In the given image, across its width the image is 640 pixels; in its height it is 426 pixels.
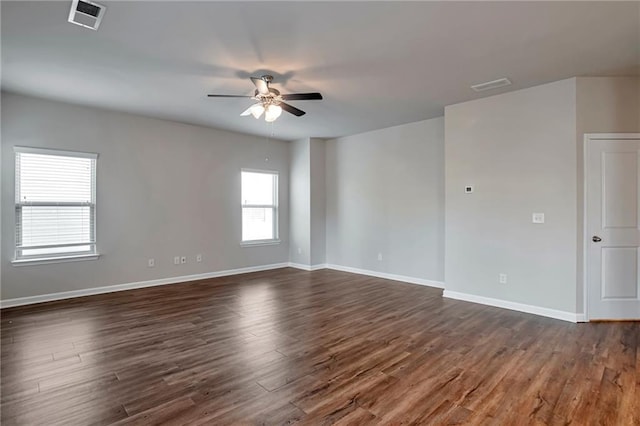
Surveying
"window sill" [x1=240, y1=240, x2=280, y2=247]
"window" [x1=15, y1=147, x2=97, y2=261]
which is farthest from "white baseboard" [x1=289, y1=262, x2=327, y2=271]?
"window" [x1=15, y1=147, x2=97, y2=261]

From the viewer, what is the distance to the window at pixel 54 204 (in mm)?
4520

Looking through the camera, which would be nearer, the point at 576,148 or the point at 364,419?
the point at 364,419

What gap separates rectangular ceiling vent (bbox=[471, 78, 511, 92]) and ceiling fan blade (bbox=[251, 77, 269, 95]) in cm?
255

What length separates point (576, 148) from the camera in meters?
3.86

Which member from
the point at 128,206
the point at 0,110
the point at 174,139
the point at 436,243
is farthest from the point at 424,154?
the point at 0,110

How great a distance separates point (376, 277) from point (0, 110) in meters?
6.25

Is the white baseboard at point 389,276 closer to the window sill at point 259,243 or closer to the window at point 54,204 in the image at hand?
the window sill at point 259,243

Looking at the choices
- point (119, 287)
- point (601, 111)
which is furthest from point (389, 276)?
point (119, 287)

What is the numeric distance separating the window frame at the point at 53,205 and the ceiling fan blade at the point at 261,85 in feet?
10.6

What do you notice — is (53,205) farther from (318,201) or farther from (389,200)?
(389,200)

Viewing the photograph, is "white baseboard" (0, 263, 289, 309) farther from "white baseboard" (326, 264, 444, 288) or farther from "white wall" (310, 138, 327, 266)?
"white baseboard" (326, 264, 444, 288)

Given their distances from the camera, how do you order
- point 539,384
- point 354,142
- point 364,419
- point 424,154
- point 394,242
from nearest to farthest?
point 364,419 → point 539,384 → point 424,154 → point 394,242 → point 354,142

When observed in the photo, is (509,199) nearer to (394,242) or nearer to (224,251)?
(394,242)

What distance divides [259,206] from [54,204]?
350cm
